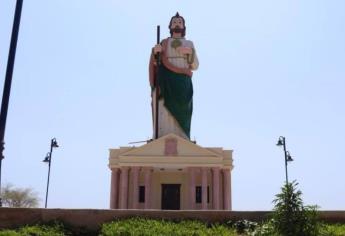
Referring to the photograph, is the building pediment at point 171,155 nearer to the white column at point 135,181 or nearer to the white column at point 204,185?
the white column at point 135,181

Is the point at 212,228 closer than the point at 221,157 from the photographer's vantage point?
Yes

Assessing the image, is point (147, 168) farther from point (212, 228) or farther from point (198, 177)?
point (212, 228)

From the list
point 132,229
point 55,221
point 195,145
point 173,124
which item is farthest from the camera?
point 173,124

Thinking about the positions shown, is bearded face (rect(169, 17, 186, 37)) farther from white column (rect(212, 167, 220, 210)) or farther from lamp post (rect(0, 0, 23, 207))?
lamp post (rect(0, 0, 23, 207))

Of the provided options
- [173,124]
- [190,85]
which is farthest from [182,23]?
[173,124]

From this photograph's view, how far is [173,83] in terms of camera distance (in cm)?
3969

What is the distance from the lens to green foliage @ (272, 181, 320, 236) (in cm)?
1269

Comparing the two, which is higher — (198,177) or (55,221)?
(198,177)

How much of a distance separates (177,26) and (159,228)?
93.9 feet

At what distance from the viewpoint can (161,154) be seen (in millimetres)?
35500

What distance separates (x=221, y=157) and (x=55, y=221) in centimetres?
2050

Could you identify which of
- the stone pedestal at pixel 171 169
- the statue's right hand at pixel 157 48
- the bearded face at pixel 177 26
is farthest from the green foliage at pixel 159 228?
the bearded face at pixel 177 26

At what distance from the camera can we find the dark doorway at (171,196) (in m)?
36.8

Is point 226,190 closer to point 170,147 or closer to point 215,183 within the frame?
point 215,183
